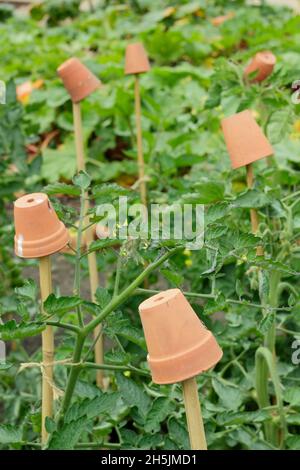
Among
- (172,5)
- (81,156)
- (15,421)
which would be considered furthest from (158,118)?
(172,5)

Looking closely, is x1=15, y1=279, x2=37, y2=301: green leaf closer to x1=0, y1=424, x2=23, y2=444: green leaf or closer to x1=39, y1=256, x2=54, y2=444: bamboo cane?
x1=39, y1=256, x2=54, y2=444: bamboo cane

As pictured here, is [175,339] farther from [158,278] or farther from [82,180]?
[158,278]

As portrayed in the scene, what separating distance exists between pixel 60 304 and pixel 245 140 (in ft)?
1.64

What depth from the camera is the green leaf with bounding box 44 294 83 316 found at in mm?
1011

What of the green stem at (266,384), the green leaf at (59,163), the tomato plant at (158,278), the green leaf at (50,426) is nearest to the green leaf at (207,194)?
the tomato plant at (158,278)

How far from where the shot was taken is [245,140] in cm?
136

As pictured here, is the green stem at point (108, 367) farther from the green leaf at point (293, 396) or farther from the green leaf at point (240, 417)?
the green leaf at point (293, 396)

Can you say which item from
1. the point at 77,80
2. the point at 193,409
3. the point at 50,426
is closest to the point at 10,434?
the point at 50,426

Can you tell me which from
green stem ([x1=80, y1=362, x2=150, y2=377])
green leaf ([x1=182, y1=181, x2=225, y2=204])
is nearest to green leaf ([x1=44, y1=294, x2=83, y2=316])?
green stem ([x1=80, y1=362, x2=150, y2=377])

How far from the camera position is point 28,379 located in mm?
1803

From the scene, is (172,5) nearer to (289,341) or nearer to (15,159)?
(15,159)

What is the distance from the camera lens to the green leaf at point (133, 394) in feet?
4.17

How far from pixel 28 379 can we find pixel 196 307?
595 millimetres

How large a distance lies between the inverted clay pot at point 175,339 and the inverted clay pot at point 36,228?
0.24m
